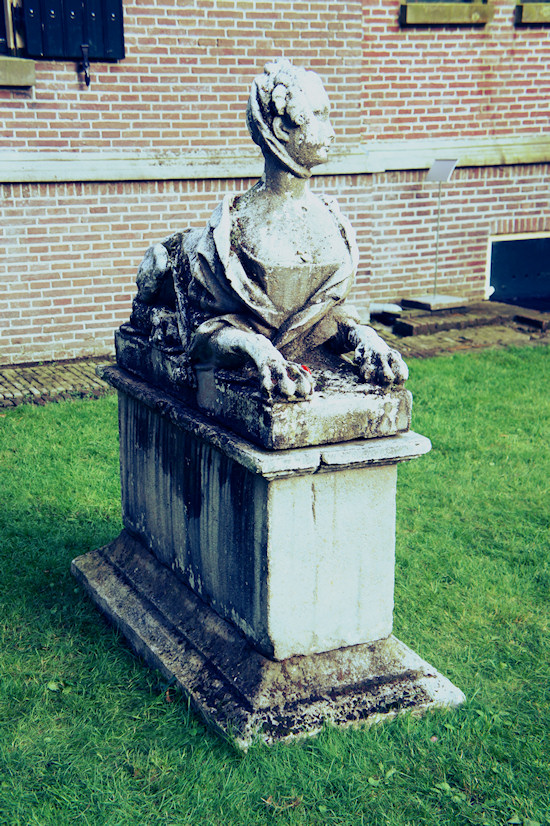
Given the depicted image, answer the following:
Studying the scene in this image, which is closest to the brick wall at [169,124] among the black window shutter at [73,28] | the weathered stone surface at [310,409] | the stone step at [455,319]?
the black window shutter at [73,28]

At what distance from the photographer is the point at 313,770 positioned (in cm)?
301

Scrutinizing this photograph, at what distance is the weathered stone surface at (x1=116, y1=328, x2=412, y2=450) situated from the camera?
9.91 feet

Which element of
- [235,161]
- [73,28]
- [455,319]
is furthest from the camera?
[455,319]

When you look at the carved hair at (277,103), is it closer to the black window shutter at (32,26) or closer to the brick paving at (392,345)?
the brick paving at (392,345)

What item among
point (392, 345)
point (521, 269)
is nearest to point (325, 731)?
point (392, 345)

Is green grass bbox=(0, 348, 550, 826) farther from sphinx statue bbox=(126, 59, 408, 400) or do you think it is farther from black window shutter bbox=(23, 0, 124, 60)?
black window shutter bbox=(23, 0, 124, 60)

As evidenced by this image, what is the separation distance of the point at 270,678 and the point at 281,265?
4.81 ft

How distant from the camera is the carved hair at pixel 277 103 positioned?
10.5 ft

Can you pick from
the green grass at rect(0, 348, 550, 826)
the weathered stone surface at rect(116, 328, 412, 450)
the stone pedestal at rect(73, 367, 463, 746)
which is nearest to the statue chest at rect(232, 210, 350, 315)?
the weathered stone surface at rect(116, 328, 412, 450)

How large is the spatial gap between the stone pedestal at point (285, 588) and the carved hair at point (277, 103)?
1.03m

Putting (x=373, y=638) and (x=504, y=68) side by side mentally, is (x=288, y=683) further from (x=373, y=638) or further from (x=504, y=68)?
(x=504, y=68)

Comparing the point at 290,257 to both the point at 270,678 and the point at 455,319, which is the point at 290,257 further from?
the point at 455,319

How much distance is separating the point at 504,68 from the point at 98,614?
8137mm

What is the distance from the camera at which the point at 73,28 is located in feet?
24.4
